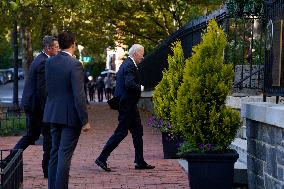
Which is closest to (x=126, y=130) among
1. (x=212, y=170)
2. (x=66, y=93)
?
(x=66, y=93)

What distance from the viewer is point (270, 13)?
8328mm

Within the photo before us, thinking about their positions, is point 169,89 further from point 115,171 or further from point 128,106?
point 115,171

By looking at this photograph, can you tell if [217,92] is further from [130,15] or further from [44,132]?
[130,15]

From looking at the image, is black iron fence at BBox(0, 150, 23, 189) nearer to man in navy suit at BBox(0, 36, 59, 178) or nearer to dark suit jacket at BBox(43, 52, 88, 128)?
dark suit jacket at BBox(43, 52, 88, 128)

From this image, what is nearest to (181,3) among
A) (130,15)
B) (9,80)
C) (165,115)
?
(130,15)

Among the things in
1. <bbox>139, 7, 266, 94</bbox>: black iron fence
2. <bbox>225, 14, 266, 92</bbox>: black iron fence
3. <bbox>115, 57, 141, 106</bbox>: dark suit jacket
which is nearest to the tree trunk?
<bbox>139, 7, 266, 94</bbox>: black iron fence

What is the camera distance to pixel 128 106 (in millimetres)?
11070

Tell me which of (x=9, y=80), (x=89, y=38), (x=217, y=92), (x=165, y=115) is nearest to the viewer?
(x=217, y=92)

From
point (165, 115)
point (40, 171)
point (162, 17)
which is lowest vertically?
point (40, 171)

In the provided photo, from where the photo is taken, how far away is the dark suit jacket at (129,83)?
10953mm

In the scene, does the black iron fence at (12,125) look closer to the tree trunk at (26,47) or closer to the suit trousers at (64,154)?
the suit trousers at (64,154)

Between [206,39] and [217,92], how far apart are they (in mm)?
618

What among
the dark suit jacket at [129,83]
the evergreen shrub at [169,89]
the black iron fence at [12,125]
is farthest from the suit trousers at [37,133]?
the black iron fence at [12,125]

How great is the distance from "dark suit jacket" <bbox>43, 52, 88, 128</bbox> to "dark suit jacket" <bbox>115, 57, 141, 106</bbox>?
9.01 ft
